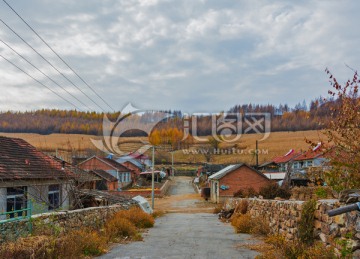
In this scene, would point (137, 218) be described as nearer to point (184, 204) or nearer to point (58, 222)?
point (58, 222)

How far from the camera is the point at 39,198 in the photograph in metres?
21.3

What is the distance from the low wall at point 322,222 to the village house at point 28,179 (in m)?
10.0

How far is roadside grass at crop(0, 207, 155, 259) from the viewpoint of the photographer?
746 centimetres

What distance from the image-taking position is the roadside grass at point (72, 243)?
7.46m

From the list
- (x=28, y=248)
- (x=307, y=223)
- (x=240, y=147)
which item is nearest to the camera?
(x=28, y=248)

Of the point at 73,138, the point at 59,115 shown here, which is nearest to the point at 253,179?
the point at 73,138

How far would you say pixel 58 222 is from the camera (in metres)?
11.1

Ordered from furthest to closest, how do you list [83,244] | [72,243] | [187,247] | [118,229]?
[118,229], [187,247], [83,244], [72,243]

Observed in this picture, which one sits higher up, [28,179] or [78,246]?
[28,179]

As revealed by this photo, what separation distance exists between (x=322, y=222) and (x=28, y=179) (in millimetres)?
16536

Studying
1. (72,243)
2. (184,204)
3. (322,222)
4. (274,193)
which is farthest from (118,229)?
(184,204)

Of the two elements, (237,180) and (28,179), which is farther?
(237,180)

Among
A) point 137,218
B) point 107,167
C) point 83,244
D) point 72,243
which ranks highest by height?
point 107,167

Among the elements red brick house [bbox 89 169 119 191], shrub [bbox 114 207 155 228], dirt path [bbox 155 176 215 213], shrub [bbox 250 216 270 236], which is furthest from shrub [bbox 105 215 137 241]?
red brick house [bbox 89 169 119 191]
